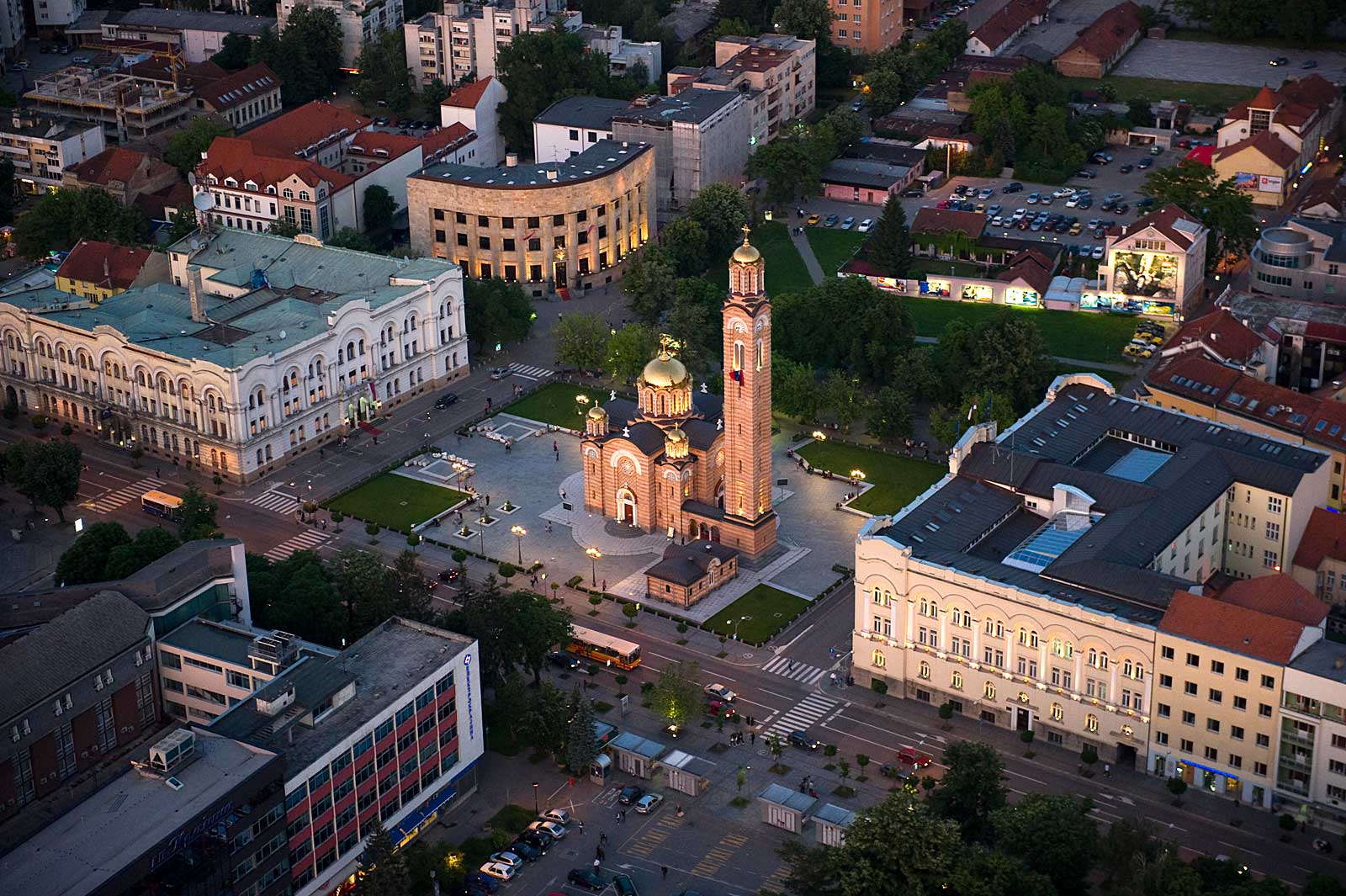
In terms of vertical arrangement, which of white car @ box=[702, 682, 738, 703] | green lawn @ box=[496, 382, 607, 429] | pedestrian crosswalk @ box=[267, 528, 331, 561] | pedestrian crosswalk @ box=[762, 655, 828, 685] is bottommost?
pedestrian crosswalk @ box=[762, 655, 828, 685]

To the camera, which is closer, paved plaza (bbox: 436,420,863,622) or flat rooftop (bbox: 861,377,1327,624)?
flat rooftop (bbox: 861,377,1327,624)

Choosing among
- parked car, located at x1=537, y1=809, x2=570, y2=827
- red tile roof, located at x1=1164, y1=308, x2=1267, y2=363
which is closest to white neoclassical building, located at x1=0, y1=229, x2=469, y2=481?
parked car, located at x1=537, y1=809, x2=570, y2=827

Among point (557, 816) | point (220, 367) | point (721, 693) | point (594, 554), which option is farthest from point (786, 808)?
point (220, 367)

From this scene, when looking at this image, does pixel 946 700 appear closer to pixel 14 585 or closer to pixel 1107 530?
pixel 1107 530

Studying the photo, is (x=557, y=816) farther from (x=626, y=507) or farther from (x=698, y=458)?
(x=698, y=458)

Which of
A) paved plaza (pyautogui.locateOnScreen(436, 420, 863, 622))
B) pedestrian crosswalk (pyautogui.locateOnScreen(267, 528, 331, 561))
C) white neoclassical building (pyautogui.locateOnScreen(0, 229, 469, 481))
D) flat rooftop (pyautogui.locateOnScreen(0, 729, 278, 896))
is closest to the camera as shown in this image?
flat rooftop (pyautogui.locateOnScreen(0, 729, 278, 896))

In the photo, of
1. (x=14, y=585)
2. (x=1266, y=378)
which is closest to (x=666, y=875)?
(x=14, y=585)

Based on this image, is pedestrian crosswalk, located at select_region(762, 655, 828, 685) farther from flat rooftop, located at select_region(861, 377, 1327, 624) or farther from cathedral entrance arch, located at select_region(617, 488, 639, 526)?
cathedral entrance arch, located at select_region(617, 488, 639, 526)
